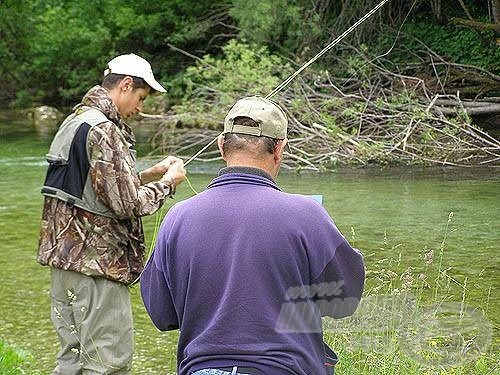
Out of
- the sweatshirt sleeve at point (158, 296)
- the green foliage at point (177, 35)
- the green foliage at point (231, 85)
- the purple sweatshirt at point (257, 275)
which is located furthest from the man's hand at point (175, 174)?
the green foliage at point (177, 35)

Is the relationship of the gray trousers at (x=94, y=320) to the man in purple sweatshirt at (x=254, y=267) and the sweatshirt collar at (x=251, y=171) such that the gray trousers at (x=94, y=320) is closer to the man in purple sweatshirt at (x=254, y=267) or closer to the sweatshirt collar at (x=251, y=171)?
the man in purple sweatshirt at (x=254, y=267)

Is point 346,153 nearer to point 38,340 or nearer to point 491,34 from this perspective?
point 491,34

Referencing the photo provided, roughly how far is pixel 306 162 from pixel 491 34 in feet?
21.3

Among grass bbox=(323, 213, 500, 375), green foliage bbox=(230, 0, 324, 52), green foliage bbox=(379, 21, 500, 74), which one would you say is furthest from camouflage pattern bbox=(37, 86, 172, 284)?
green foliage bbox=(379, 21, 500, 74)

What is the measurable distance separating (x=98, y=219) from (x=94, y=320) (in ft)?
1.39

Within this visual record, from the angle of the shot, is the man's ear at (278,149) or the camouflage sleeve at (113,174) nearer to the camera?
the man's ear at (278,149)

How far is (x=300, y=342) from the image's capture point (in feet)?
8.36

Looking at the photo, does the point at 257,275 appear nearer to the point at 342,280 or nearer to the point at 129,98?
the point at 342,280

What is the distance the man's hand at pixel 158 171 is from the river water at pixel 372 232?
3.63 ft

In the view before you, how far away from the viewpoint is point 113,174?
3.97 m

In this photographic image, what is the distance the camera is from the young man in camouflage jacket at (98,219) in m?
4.00

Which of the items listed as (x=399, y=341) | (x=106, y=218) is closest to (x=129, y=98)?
(x=106, y=218)

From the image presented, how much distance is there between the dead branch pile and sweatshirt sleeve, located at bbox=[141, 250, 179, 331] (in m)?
9.89

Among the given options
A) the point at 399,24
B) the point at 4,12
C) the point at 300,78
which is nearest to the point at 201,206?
the point at 300,78
